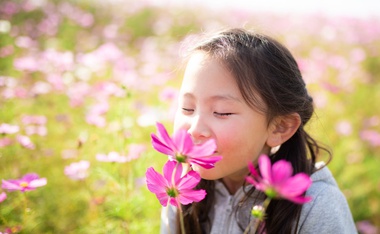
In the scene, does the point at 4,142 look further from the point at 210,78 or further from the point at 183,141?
the point at 183,141

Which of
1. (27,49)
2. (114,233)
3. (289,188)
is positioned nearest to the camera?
(289,188)

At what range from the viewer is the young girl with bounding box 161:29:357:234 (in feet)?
3.16

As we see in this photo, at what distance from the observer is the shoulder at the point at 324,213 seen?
108cm

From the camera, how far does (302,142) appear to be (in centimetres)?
118

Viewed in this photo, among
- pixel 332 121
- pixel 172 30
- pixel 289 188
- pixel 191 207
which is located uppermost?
pixel 289 188

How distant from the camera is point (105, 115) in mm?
2184

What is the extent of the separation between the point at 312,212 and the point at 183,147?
1.93ft

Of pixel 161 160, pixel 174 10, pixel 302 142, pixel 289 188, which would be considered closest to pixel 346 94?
pixel 161 160

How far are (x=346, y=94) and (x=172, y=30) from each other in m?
2.39

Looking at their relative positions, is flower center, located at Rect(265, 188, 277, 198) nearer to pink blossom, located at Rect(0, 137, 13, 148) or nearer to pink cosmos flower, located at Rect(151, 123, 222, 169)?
pink cosmos flower, located at Rect(151, 123, 222, 169)

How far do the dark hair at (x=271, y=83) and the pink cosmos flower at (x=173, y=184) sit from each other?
33 centimetres

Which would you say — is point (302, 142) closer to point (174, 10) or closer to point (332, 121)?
point (332, 121)

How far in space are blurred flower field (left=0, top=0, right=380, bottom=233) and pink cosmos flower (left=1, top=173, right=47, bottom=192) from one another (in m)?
0.02

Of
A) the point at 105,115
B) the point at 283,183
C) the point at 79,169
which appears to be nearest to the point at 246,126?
the point at 283,183
